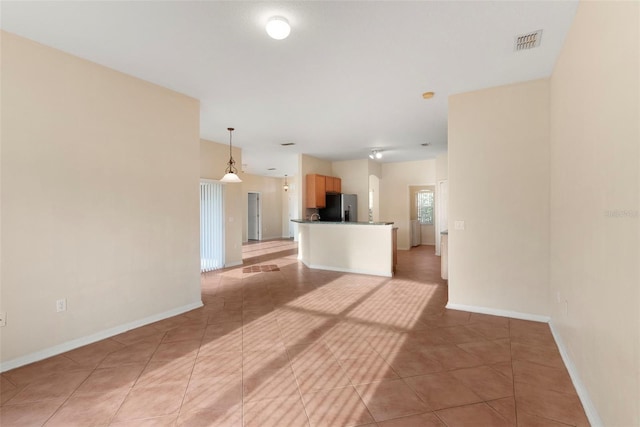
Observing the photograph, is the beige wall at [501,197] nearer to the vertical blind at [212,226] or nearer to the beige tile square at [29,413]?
the beige tile square at [29,413]

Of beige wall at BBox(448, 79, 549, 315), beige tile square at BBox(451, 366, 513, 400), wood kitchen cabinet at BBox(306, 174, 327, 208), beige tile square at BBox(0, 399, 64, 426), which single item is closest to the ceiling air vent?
beige wall at BBox(448, 79, 549, 315)

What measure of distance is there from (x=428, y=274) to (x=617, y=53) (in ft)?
15.1

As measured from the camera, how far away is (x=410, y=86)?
11.0 feet

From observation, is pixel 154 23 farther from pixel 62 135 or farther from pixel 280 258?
pixel 280 258

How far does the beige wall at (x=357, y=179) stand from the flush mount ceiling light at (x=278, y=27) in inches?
237

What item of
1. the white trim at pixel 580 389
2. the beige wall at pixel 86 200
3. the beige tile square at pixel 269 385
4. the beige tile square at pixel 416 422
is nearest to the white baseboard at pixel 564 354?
the white trim at pixel 580 389

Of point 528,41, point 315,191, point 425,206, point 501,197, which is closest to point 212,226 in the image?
point 315,191

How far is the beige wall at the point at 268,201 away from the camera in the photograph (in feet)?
36.1

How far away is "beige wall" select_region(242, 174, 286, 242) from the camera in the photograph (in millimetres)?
11000

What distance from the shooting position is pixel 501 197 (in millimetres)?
3359

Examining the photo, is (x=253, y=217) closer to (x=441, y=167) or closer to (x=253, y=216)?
(x=253, y=216)

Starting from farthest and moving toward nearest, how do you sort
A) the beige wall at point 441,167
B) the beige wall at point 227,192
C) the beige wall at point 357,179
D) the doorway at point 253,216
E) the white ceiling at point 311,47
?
the doorway at point 253,216
the beige wall at point 357,179
the beige wall at point 441,167
the beige wall at point 227,192
the white ceiling at point 311,47

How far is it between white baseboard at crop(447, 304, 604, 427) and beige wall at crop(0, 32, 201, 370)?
3.70 metres

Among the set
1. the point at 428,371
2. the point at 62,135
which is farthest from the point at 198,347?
the point at 62,135
